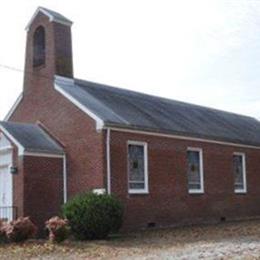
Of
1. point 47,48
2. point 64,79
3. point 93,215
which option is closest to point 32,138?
point 64,79

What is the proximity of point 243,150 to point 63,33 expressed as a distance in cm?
1128

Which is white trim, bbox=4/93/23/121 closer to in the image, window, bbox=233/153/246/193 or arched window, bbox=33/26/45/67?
arched window, bbox=33/26/45/67

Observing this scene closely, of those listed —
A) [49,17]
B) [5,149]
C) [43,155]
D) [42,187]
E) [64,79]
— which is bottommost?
[42,187]

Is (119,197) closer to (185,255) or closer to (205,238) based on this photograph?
(205,238)

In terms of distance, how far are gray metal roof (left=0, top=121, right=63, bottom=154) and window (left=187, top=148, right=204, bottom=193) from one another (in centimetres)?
621

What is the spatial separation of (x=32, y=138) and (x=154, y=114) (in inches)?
235

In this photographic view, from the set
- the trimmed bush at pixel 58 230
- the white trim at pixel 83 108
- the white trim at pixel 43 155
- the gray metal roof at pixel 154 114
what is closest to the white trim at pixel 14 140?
the white trim at pixel 43 155

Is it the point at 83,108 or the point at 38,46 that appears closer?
the point at 83,108

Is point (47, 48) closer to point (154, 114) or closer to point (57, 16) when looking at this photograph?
point (57, 16)

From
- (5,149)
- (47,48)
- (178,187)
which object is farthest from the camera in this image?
(178,187)

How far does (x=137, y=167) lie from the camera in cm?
2380

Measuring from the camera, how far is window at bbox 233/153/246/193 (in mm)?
30125

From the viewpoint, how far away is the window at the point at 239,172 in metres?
30.1

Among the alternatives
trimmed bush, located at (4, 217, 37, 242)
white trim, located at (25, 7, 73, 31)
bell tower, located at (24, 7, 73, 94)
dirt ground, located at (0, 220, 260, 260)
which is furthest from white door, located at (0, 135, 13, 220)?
white trim, located at (25, 7, 73, 31)
